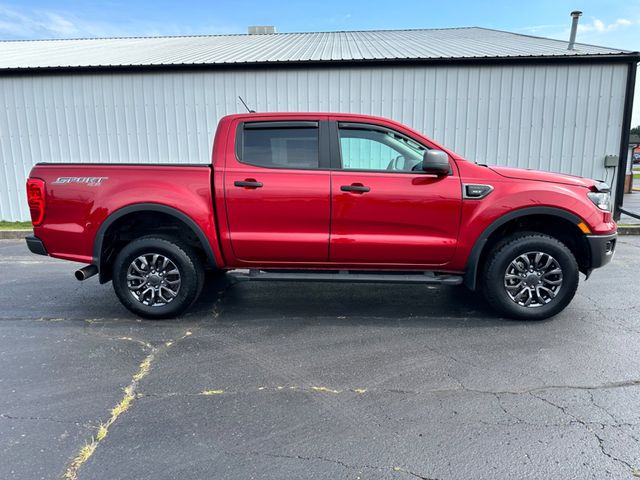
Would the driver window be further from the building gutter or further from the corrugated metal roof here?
the building gutter

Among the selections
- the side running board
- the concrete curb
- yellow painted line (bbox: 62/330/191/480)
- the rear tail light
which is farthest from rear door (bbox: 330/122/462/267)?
the concrete curb

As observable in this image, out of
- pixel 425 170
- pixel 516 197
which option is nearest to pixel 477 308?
pixel 516 197

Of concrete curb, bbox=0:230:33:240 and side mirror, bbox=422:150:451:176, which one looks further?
concrete curb, bbox=0:230:33:240

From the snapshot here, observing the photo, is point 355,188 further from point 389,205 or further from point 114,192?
point 114,192

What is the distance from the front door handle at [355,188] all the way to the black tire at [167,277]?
161 cm

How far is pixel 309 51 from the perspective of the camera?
11.1 metres

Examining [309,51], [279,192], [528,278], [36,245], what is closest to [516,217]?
[528,278]

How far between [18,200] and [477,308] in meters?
11.2

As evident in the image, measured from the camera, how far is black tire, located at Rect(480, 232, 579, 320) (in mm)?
4031

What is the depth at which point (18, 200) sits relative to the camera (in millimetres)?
10820

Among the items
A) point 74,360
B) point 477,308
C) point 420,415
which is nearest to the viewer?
point 420,415

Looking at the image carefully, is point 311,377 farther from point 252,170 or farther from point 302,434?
point 252,170

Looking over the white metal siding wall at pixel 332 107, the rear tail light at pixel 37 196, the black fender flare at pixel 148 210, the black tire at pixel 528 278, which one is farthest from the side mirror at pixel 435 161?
the white metal siding wall at pixel 332 107

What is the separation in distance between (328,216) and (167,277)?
66.2 inches
